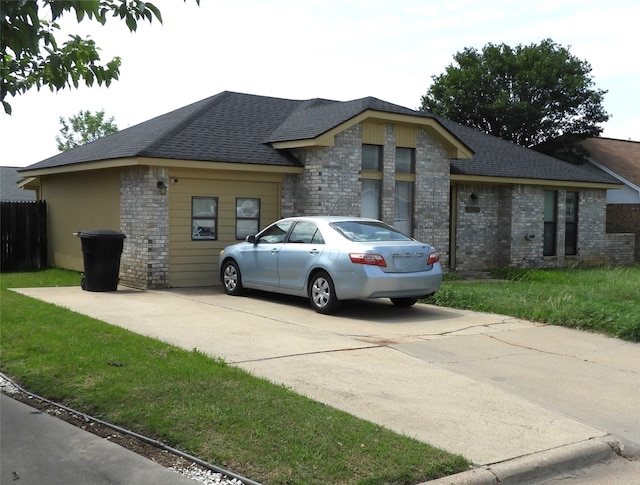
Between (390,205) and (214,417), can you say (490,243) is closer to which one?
(390,205)

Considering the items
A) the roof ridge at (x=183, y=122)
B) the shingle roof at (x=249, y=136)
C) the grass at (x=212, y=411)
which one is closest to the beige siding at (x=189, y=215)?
the shingle roof at (x=249, y=136)

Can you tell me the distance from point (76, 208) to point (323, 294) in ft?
29.8

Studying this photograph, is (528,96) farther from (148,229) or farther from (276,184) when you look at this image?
(148,229)

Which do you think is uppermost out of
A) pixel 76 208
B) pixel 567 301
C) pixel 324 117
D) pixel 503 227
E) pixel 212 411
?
pixel 324 117

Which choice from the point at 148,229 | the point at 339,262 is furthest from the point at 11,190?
the point at 339,262

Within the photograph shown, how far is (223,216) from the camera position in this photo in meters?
15.8

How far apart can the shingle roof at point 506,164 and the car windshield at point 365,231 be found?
7.04 m

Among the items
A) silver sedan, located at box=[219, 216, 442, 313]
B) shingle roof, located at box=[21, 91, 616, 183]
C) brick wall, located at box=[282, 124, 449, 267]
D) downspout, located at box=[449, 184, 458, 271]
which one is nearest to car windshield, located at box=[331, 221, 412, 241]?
silver sedan, located at box=[219, 216, 442, 313]

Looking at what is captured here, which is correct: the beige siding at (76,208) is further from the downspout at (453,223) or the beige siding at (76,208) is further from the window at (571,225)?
the window at (571,225)

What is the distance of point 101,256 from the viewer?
1396cm

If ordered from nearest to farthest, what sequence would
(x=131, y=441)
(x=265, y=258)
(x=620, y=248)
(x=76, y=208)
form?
(x=131, y=441)
(x=265, y=258)
(x=76, y=208)
(x=620, y=248)

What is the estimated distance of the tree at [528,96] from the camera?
3516 centimetres

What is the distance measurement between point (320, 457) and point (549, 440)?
1.93m

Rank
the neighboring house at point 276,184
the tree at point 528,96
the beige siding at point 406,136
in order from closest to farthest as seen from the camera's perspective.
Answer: the neighboring house at point 276,184
the beige siding at point 406,136
the tree at point 528,96
